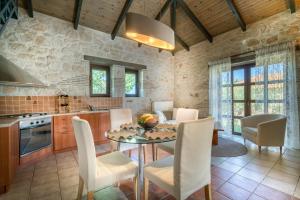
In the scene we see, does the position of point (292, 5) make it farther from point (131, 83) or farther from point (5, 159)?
point (5, 159)

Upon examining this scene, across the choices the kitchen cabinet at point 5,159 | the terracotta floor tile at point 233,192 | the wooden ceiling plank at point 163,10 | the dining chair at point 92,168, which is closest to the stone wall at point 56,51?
the wooden ceiling plank at point 163,10

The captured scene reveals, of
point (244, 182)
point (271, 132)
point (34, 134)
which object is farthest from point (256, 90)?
point (34, 134)

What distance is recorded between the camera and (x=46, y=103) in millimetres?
3469

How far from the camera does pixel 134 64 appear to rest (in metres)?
4.95

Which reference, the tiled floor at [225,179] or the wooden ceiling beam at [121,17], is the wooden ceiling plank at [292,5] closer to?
the tiled floor at [225,179]

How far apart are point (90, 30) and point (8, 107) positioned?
8.67 ft

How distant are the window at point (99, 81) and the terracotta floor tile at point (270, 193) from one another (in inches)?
157

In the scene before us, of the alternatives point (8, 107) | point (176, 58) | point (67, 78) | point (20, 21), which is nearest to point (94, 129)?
point (67, 78)

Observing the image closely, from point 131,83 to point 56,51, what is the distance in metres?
2.26

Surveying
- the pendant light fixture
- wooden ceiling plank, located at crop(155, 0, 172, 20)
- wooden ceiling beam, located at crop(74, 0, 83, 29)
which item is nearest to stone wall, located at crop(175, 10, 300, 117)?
wooden ceiling plank, located at crop(155, 0, 172, 20)

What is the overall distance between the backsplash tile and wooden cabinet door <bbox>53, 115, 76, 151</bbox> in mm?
539

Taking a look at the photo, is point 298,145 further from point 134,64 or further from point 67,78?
point 67,78

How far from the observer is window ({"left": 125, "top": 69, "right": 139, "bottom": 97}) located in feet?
16.4

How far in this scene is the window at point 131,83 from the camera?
196 inches
